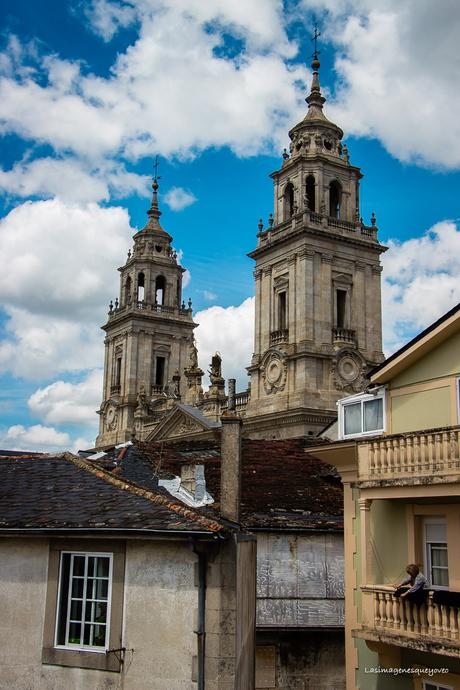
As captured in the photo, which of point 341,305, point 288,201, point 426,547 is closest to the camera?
point 426,547

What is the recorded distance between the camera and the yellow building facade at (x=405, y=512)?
14.4m

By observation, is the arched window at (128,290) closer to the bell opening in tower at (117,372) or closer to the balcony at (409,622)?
the bell opening in tower at (117,372)

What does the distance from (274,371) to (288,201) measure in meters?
11.3

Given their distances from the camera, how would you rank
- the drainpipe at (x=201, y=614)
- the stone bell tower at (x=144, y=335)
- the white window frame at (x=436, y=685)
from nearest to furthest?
the drainpipe at (x=201, y=614) < the white window frame at (x=436, y=685) < the stone bell tower at (x=144, y=335)

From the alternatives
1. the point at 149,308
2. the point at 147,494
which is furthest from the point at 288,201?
the point at 147,494

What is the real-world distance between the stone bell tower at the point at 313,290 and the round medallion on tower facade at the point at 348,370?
6 cm

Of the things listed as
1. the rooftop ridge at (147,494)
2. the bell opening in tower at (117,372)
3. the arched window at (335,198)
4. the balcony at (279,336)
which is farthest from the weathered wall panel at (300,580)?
the bell opening in tower at (117,372)

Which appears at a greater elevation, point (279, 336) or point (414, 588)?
point (279, 336)

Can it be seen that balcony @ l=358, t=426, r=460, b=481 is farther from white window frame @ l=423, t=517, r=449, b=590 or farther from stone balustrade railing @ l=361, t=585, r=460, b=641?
stone balustrade railing @ l=361, t=585, r=460, b=641

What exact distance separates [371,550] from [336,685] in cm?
428

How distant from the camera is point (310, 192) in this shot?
172 ft

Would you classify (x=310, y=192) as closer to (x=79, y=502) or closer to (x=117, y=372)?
(x=117, y=372)

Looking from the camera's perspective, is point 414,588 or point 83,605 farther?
point 414,588

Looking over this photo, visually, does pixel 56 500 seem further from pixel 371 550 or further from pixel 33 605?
pixel 371 550
